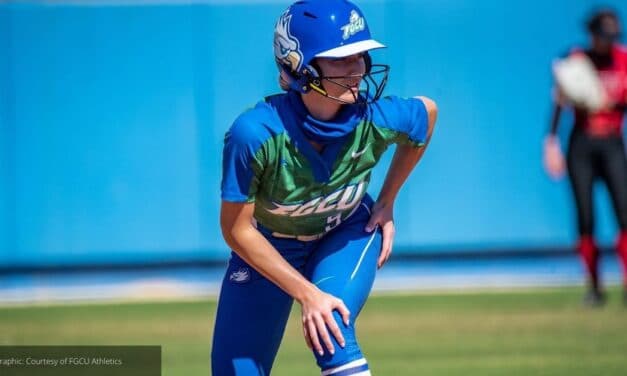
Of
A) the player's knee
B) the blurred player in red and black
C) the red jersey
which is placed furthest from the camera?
the red jersey

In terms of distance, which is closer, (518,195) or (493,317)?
(493,317)

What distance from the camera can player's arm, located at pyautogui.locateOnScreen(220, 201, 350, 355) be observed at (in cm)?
464

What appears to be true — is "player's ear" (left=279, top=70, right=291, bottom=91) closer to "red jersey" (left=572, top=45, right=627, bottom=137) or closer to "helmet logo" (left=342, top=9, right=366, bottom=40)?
"helmet logo" (left=342, top=9, right=366, bottom=40)

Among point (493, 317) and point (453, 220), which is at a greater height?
point (493, 317)

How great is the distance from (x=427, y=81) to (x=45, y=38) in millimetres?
4248

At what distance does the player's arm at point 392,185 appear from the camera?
5395 mm

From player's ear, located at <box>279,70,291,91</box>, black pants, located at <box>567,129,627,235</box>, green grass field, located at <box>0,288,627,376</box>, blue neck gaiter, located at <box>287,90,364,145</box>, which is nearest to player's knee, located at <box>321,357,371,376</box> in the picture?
blue neck gaiter, located at <box>287,90,364,145</box>

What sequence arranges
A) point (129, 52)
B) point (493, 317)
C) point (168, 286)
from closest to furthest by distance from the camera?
point (493, 317) → point (168, 286) → point (129, 52)

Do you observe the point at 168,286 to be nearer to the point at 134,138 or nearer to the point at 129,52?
the point at 134,138

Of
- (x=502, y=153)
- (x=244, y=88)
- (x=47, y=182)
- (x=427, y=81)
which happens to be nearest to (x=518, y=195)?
(x=502, y=153)

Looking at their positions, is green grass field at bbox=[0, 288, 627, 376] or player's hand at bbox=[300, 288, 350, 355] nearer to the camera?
player's hand at bbox=[300, 288, 350, 355]

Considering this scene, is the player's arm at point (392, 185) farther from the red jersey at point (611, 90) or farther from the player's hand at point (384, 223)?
the red jersey at point (611, 90)

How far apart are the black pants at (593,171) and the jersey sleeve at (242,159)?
6.02 metres

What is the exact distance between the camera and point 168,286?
1226 centimetres
